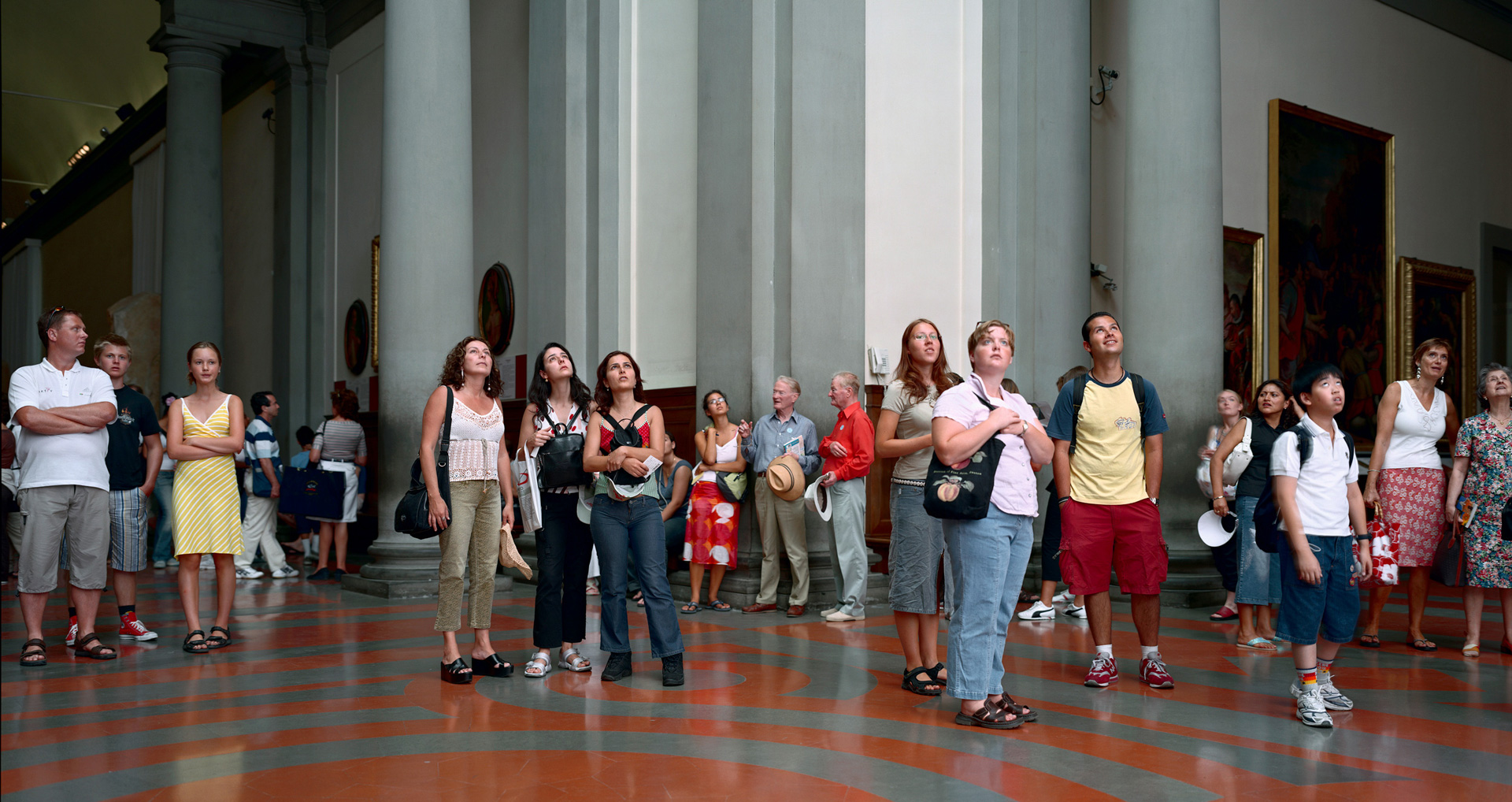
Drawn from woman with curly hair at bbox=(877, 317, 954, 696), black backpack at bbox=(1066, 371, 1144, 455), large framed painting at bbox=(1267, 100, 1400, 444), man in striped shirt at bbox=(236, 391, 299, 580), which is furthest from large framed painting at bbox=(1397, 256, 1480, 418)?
man in striped shirt at bbox=(236, 391, 299, 580)

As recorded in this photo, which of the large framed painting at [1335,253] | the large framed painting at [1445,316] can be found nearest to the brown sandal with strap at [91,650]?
the large framed painting at [1335,253]

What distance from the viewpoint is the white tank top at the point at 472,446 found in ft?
19.2

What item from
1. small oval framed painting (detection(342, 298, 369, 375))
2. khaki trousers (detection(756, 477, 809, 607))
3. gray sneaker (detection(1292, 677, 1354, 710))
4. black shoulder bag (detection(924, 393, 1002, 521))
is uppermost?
small oval framed painting (detection(342, 298, 369, 375))

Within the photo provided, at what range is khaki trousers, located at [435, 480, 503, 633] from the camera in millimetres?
5828

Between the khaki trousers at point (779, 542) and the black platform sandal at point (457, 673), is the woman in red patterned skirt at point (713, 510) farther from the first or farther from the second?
the black platform sandal at point (457, 673)

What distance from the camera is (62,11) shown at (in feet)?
80.6

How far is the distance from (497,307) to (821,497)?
611cm

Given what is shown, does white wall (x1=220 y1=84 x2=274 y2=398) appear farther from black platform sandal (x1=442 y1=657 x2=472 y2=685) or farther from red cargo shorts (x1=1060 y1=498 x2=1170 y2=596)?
red cargo shorts (x1=1060 y1=498 x2=1170 y2=596)

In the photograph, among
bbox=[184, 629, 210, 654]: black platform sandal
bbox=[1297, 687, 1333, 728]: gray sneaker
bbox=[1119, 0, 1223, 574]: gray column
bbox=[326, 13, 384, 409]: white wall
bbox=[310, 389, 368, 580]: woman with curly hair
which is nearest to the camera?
bbox=[1297, 687, 1333, 728]: gray sneaker

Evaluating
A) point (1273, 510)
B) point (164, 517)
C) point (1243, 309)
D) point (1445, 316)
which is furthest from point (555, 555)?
point (1445, 316)

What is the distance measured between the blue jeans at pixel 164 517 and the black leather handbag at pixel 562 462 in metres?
7.38

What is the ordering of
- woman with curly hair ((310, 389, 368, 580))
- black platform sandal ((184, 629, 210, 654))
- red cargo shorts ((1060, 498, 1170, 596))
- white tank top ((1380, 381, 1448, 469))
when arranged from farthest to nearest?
woman with curly hair ((310, 389, 368, 580)) < white tank top ((1380, 381, 1448, 469)) < black platform sandal ((184, 629, 210, 654)) < red cargo shorts ((1060, 498, 1170, 596))

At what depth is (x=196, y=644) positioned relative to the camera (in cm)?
676

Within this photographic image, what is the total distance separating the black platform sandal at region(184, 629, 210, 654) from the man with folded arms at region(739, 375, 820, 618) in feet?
12.0
